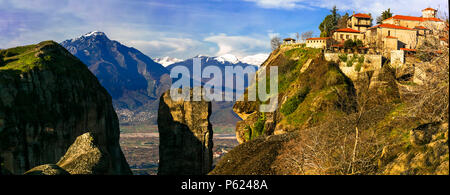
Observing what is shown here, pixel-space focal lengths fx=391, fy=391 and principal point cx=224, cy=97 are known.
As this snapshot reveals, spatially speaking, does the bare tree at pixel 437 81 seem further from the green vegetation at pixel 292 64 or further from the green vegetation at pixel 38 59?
the green vegetation at pixel 292 64

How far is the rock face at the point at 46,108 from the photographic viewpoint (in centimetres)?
3434

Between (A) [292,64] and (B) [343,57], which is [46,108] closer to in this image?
(A) [292,64]

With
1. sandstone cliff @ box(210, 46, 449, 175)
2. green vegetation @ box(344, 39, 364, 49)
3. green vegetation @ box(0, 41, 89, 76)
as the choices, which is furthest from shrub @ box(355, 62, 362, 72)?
green vegetation @ box(0, 41, 89, 76)

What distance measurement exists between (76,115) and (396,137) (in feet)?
103

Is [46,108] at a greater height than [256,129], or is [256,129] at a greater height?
[46,108]

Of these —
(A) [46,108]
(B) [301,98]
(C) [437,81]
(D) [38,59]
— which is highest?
(D) [38,59]

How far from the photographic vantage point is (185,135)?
3741cm

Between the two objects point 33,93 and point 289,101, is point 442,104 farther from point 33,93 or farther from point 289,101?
point 289,101

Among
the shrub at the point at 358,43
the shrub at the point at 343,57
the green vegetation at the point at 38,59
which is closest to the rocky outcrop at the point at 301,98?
the shrub at the point at 343,57

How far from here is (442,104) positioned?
55.2 feet

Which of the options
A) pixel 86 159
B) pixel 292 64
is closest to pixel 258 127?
pixel 292 64

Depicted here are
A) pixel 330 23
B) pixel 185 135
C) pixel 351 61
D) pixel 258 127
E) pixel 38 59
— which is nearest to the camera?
pixel 185 135

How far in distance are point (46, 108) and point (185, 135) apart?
45.2 feet

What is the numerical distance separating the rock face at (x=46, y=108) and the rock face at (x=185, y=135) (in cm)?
485
